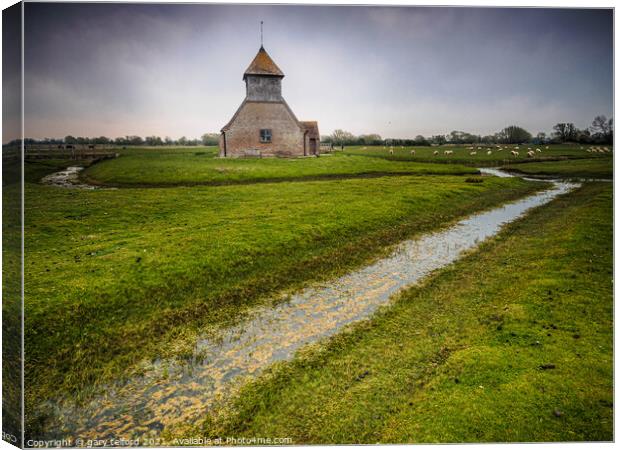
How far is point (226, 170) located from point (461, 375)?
28.0 meters

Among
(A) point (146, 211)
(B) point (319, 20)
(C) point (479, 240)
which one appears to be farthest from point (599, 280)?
(A) point (146, 211)

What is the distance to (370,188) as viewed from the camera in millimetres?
25203

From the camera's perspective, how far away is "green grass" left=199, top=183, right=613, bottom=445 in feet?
16.9

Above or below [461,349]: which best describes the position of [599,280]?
above

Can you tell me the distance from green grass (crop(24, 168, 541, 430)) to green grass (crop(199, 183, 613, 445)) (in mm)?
2649

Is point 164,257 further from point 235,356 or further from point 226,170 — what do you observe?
point 226,170

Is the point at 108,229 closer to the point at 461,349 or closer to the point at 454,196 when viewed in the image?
the point at 461,349

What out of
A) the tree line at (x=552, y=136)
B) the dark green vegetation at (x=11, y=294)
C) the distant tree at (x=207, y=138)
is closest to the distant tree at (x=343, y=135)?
the tree line at (x=552, y=136)

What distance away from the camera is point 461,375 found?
5.91 metres

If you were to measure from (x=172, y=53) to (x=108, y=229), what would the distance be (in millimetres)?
8829

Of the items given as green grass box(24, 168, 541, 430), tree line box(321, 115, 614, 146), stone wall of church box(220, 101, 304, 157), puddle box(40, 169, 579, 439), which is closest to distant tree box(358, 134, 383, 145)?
tree line box(321, 115, 614, 146)

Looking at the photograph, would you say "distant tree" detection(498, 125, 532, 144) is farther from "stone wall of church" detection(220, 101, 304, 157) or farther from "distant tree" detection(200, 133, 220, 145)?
"stone wall of church" detection(220, 101, 304, 157)

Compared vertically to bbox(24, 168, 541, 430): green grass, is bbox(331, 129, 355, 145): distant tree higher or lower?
higher

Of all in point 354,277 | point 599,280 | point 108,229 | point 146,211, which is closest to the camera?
point 599,280
